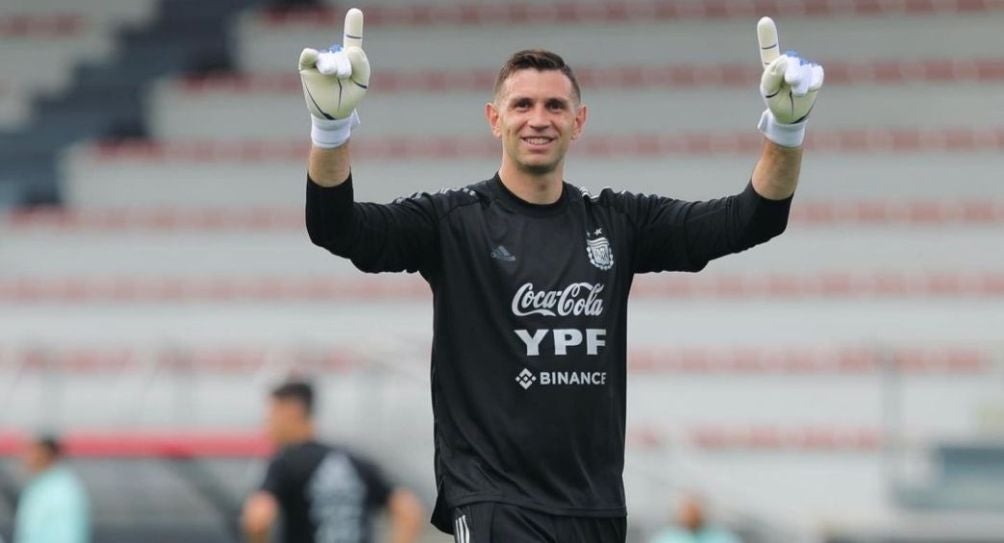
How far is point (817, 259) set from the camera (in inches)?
611

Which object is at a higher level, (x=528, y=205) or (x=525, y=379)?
(x=528, y=205)

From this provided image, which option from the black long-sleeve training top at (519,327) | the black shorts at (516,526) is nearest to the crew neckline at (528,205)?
the black long-sleeve training top at (519,327)

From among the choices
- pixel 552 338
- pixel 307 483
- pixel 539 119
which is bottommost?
pixel 307 483

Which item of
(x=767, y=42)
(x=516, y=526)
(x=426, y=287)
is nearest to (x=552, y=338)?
(x=516, y=526)

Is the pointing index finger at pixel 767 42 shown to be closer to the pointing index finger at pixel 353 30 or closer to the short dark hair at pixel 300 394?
the pointing index finger at pixel 353 30

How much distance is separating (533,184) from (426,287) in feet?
36.5

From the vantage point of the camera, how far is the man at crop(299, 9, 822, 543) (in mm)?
4758

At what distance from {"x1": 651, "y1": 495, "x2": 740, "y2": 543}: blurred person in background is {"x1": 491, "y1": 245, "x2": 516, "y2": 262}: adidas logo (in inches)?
294

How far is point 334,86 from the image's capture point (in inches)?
182

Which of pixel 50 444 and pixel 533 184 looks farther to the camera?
pixel 50 444

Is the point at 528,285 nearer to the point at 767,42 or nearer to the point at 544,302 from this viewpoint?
the point at 544,302

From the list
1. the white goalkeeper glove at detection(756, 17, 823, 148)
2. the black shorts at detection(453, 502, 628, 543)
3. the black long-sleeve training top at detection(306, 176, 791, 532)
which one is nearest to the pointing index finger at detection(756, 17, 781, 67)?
the white goalkeeper glove at detection(756, 17, 823, 148)

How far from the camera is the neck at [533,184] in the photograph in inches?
193

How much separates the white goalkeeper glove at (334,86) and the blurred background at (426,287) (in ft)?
26.6
